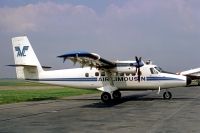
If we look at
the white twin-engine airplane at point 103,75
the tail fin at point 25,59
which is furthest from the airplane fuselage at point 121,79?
the tail fin at point 25,59

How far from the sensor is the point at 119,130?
12828 mm

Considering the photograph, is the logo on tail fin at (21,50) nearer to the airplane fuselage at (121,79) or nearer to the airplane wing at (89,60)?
the airplane fuselage at (121,79)

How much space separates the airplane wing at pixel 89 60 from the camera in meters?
22.7

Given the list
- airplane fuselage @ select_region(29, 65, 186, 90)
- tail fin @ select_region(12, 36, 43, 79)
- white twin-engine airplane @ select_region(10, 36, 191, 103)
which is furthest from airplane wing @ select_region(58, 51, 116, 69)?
tail fin @ select_region(12, 36, 43, 79)

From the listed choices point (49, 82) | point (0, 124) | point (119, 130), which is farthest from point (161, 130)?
point (49, 82)

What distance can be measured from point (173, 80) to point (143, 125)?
610 inches

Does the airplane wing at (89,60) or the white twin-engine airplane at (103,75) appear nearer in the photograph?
the airplane wing at (89,60)

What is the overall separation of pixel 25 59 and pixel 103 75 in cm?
755

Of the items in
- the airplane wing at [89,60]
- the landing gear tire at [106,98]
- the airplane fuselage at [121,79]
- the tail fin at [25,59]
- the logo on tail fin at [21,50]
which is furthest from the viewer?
the logo on tail fin at [21,50]

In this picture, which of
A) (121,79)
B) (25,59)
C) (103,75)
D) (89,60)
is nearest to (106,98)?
(121,79)

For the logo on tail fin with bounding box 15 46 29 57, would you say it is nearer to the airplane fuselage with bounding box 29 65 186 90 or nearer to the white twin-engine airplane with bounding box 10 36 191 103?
the white twin-engine airplane with bounding box 10 36 191 103

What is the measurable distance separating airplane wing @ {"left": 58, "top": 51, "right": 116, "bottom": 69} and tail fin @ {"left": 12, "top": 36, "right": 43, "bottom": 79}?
6.86m

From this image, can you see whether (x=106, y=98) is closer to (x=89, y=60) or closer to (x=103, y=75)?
(x=103, y=75)

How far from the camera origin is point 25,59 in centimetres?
3238
